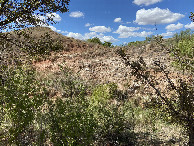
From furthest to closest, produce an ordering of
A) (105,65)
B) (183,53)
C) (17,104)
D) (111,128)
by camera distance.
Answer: (105,65)
(183,53)
(111,128)
(17,104)

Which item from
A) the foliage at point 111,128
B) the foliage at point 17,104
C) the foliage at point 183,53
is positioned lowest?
the foliage at point 111,128

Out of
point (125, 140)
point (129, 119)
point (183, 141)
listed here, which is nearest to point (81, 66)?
point (129, 119)

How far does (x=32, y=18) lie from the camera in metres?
5.43

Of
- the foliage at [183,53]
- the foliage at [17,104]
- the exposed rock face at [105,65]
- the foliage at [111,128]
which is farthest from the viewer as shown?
the exposed rock face at [105,65]

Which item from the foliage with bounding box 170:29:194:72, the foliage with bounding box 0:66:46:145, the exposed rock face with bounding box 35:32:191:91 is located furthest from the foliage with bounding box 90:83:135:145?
the exposed rock face with bounding box 35:32:191:91

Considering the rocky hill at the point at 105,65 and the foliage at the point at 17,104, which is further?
the rocky hill at the point at 105,65

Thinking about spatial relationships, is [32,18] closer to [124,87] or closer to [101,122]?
[101,122]

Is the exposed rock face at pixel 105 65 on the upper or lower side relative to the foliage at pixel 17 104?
upper

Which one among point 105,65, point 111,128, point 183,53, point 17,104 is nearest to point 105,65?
point 105,65

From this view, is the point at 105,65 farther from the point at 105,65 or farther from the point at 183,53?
the point at 183,53

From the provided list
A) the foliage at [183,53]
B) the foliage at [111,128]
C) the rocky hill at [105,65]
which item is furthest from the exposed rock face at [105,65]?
the foliage at [111,128]

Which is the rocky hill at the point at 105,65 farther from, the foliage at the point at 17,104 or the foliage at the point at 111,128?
the foliage at the point at 17,104

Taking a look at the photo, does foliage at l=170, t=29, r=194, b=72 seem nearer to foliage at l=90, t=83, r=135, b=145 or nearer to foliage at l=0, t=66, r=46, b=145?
foliage at l=90, t=83, r=135, b=145

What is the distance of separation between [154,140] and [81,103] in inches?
109
